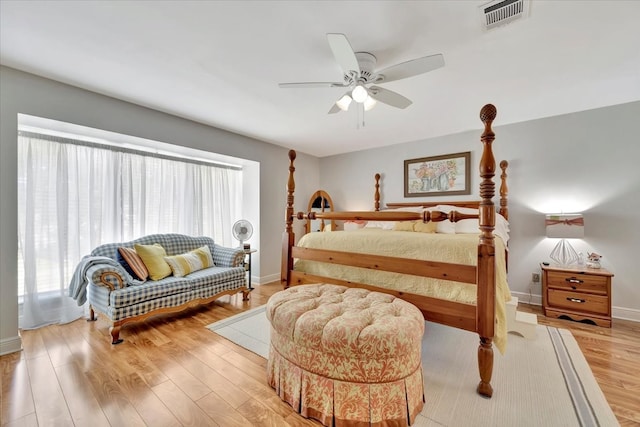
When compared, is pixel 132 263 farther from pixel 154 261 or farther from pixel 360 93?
pixel 360 93

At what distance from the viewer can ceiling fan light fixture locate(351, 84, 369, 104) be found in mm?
1979

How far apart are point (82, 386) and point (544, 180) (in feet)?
16.7

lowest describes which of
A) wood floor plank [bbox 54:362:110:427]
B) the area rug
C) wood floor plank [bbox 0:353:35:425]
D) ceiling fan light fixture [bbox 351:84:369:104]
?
the area rug

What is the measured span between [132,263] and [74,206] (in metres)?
0.99

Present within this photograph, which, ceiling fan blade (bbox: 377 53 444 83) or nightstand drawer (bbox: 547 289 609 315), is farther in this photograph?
nightstand drawer (bbox: 547 289 609 315)

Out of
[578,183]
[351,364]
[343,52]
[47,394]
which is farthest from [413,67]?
[47,394]

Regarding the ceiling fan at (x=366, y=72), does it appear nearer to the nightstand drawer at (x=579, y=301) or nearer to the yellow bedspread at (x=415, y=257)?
the yellow bedspread at (x=415, y=257)

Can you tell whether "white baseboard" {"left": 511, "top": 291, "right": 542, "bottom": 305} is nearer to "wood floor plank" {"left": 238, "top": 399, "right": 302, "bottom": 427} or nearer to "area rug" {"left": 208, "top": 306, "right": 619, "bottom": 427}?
"area rug" {"left": 208, "top": 306, "right": 619, "bottom": 427}

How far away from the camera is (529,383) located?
180cm

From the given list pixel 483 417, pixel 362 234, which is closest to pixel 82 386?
pixel 362 234

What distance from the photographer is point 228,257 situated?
357 cm

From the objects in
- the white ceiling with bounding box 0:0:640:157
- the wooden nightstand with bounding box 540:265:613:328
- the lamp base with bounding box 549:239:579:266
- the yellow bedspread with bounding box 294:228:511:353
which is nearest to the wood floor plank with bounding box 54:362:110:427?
the yellow bedspread with bounding box 294:228:511:353

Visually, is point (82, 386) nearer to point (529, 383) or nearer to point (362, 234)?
point (362, 234)

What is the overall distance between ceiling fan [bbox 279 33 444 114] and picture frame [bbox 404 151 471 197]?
217 cm
